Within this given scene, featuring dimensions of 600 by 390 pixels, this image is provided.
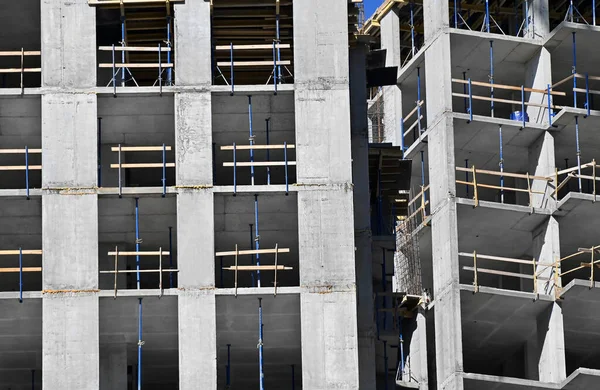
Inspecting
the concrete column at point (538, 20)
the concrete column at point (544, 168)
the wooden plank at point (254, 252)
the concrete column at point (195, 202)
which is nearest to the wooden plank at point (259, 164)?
the concrete column at point (195, 202)

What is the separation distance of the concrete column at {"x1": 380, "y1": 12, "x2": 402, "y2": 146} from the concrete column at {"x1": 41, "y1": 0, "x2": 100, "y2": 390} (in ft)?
50.4

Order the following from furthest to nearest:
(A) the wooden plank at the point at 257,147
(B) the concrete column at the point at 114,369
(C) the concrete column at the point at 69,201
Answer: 1. (A) the wooden plank at the point at 257,147
2. (B) the concrete column at the point at 114,369
3. (C) the concrete column at the point at 69,201

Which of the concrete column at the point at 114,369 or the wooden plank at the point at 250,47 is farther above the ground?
the wooden plank at the point at 250,47

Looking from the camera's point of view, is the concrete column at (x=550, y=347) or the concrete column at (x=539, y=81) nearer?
the concrete column at (x=550, y=347)

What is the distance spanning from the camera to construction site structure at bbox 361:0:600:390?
223 ft

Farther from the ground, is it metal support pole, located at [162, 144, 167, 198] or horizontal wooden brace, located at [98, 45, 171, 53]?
horizontal wooden brace, located at [98, 45, 171, 53]

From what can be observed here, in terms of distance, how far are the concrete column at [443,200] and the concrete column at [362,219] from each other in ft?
7.73

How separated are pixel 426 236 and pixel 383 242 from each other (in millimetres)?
1675

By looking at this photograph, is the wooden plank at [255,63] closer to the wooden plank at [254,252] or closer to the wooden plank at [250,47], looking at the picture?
the wooden plank at [250,47]

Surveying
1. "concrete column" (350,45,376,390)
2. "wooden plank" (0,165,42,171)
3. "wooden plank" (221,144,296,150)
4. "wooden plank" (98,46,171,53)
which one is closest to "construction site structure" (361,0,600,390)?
"concrete column" (350,45,376,390)

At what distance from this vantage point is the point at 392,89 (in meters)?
77.8

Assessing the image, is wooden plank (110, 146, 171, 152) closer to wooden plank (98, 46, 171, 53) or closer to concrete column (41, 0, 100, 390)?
concrete column (41, 0, 100, 390)

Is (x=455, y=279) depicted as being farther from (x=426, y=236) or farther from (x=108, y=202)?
(x=108, y=202)

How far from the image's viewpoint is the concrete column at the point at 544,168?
70062mm
